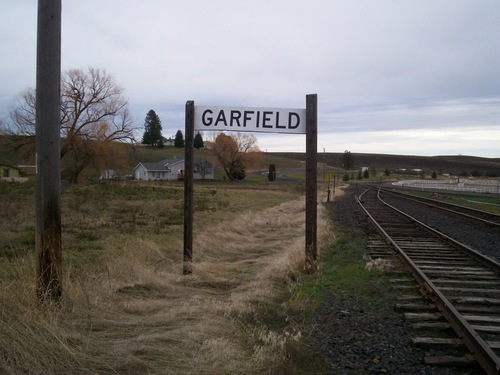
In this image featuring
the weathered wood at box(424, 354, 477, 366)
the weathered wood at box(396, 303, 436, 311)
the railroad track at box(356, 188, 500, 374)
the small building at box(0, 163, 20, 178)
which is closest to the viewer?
the weathered wood at box(424, 354, 477, 366)

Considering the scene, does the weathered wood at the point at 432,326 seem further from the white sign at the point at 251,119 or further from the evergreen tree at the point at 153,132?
the evergreen tree at the point at 153,132

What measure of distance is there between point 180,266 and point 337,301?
319 cm

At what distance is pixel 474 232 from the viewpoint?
15250mm

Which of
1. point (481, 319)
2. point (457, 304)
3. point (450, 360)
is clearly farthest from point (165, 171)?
point (450, 360)

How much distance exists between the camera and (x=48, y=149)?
5031 mm

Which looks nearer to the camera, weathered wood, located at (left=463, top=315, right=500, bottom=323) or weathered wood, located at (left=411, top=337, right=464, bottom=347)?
weathered wood, located at (left=411, top=337, right=464, bottom=347)

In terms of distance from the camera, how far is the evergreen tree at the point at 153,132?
550 ft

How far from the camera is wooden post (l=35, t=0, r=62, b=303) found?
4961 mm

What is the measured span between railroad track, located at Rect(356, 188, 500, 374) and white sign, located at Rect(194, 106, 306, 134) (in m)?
3.18

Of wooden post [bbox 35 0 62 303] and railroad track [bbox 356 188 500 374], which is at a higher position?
wooden post [bbox 35 0 62 303]

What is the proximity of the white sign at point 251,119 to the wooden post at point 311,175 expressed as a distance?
144 millimetres

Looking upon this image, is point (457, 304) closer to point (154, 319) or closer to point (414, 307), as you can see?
point (414, 307)

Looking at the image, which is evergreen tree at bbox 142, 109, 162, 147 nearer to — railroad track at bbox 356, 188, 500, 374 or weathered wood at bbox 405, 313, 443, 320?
railroad track at bbox 356, 188, 500, 374

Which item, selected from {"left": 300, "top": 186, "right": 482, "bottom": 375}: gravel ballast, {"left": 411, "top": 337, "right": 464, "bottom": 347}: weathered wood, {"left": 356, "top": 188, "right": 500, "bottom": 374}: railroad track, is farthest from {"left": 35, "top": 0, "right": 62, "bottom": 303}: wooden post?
{"left": 356, "top": 188, "right": 500, "bottom": 374}: railroad track
